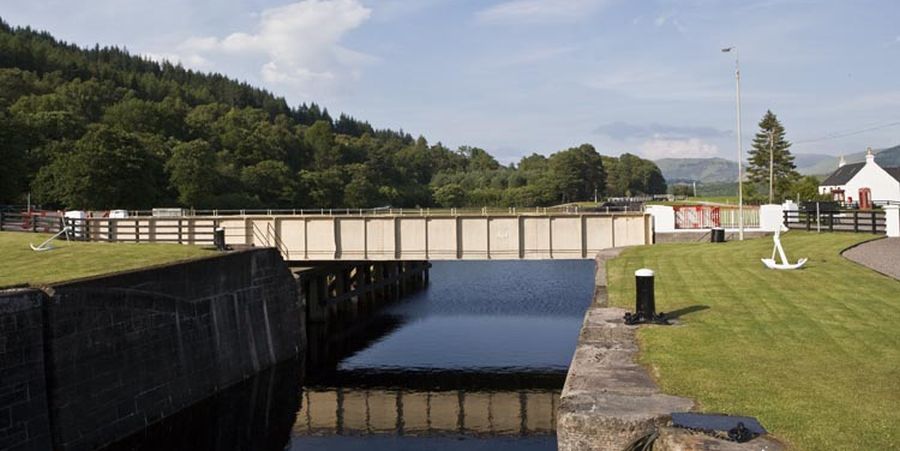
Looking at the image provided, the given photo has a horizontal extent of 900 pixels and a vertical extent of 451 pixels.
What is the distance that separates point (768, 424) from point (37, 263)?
25624mm

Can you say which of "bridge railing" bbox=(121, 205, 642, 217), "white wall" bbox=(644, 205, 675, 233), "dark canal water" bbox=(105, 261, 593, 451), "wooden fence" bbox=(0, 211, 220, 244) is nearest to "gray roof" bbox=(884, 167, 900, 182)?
"bridge railing" bbox=(121, 205, 642, 217)

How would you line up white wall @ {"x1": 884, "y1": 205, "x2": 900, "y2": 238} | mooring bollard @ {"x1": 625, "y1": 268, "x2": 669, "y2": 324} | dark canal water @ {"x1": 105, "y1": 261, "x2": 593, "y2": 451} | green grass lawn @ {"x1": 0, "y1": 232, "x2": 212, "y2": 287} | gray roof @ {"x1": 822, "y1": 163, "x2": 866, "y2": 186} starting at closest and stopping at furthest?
mooring bollard @ {"x1": 625, "y1": 268, "x2": 669, "y2": 324} < dark canal water @ {"x1": 105, "y1": 261, "x2": 593, "y2": 451} < green grass lawn @ {"x1": 0, "y1": 232, "x2": 212, "y2": 287} < white wall @ {"x1": 884, "y1": 205, "x2": 900, "y2": 238} < gray roof @ {"x1": 822, "y1": 163, "x2": 866, "y2": 186}

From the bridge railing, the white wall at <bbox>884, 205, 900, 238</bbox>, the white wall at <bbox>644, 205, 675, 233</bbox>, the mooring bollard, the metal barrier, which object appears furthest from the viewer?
the bridge railing

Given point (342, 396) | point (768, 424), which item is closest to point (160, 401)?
point (342, 396)

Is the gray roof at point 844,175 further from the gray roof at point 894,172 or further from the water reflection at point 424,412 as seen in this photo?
the water reflection at point 424,412

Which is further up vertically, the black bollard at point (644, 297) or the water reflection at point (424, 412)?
the black bollard at point (644, 297)

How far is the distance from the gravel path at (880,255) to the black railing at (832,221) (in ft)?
11.8

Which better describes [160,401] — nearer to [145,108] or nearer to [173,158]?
[173,158]

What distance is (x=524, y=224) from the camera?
126 feet

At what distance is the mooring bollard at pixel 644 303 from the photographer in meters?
16.9

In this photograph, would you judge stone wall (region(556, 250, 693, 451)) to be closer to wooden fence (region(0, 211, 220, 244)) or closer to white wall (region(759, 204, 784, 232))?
white wall (region(759, 204, 784, 232))

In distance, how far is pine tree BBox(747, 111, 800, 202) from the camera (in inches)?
4133

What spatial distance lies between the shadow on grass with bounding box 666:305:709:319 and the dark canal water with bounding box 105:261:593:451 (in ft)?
18.7

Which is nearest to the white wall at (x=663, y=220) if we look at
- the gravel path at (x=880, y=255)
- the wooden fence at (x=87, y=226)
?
the gravel path at (x=880, y=255)
